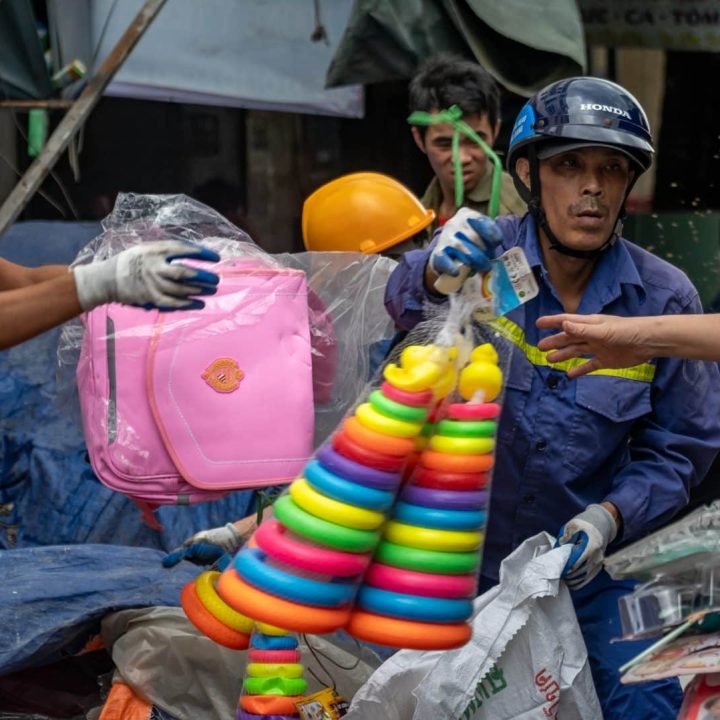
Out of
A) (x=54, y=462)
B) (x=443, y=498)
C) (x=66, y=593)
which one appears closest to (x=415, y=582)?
(x=443, y=498)

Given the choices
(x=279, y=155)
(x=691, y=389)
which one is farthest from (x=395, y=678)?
(x=279, y=155)

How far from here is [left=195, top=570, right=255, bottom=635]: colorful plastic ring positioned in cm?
400

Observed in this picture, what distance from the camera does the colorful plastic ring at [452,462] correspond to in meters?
3.24

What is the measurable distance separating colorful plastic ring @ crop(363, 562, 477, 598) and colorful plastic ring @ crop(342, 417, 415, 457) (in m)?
0.26

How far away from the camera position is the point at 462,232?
Answer: 3484 millimetres

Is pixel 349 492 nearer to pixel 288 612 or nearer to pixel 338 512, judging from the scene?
pixel 338 512

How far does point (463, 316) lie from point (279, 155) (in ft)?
15.3

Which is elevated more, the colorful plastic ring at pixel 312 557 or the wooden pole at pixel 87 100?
the wooden pole at pixel 87 100

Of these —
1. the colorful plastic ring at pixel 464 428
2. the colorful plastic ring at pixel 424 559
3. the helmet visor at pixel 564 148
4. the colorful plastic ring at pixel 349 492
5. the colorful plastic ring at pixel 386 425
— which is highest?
the helmet visor at pixel 564 148

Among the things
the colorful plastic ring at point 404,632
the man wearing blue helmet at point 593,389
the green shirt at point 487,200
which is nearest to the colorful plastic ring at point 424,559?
the colorful plastic ring at point 404,632

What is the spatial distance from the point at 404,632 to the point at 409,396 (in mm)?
516

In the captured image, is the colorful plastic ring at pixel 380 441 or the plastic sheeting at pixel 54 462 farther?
the plastic sheeting at pixel 54 462

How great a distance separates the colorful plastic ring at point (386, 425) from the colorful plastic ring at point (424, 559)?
259mm

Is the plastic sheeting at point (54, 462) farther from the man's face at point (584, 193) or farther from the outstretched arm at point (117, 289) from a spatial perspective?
the outstretched arm at point (117, 289)
